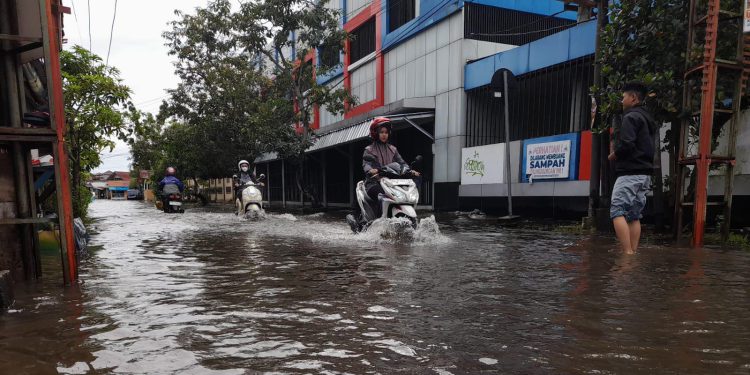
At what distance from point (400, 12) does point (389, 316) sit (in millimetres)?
18524

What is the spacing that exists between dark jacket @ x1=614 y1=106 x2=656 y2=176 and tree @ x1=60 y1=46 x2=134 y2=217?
8.82 m

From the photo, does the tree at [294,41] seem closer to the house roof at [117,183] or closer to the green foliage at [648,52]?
the green foliage at [648,52]

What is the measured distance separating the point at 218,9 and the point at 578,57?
14.1m

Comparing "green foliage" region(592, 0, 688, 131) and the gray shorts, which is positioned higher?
"green foliage" region(592, 0, 688, 131)

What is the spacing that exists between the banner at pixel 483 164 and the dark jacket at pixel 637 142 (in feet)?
26.9

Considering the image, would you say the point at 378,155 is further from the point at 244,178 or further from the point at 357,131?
the point at 357,131

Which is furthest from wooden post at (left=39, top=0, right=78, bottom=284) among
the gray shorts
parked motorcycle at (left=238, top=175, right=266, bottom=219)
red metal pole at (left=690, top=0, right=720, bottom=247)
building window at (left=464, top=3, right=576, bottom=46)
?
building window at (left=464, top=3, right=576, bottom=46)

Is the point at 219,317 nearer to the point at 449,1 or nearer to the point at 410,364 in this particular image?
the point at 410,364

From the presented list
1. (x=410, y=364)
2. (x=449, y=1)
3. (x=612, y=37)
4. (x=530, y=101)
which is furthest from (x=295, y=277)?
(x=449, y=1)

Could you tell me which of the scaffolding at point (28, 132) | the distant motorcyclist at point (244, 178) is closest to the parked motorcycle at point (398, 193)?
the scaffolding at point (28, 132)

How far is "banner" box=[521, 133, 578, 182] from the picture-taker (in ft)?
36.9

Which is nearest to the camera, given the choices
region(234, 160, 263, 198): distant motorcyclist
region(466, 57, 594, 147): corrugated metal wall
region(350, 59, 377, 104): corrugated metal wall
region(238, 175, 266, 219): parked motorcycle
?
region(238, 175, 266, 219): parked motorcycle

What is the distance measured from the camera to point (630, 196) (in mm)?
4996

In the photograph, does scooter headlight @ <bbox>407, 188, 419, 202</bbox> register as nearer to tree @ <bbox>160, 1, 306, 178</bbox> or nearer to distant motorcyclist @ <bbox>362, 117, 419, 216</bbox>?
distant motorcyclist @ <bbox>362, 117, 419, 216</bbox>
